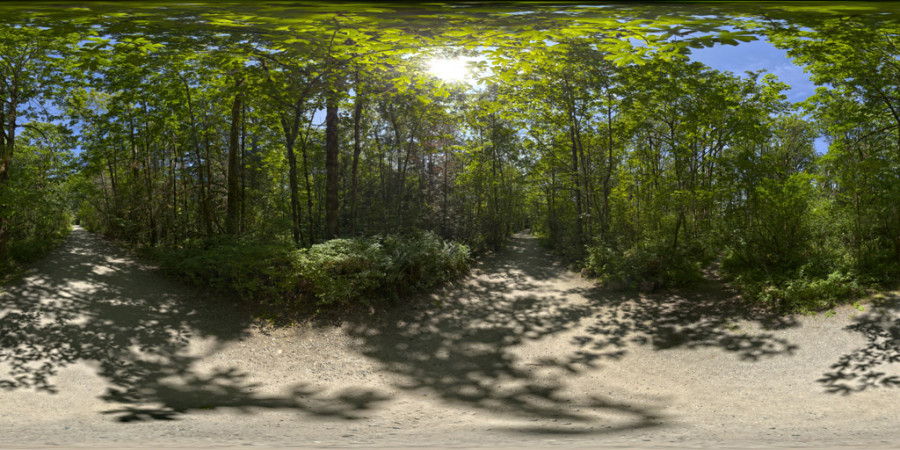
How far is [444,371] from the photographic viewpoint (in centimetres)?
409

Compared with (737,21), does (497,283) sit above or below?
below

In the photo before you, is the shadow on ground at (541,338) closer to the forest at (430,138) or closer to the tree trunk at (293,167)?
the forest at (430,138)

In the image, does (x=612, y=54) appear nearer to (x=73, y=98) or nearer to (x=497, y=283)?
(x=73, y=98)

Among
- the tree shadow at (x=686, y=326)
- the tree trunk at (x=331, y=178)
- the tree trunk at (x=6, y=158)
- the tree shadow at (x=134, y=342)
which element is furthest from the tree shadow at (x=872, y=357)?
the tree trunk at (x=6, y=158)

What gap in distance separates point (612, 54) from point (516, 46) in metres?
0.62

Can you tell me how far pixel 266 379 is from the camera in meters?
3.56

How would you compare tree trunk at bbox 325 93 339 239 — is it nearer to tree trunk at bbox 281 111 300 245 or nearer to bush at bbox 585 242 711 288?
tree trunk at bbox 281 111 300 245

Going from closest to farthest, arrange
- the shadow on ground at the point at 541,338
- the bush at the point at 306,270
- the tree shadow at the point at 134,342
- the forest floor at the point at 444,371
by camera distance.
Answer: the forest floor at the point at 444,371 → the tree shadow at the point at 134,342 → the shadow on ground at the point at 541,338 → the bush at the point at 306,270

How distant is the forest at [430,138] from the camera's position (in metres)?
2.02

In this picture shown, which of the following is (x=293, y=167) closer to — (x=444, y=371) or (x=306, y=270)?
(x=306, y=270)

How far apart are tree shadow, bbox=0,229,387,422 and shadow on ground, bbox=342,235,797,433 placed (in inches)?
41.0

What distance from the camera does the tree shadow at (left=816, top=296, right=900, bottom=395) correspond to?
9.84 feet

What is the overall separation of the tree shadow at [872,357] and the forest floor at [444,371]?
0.07ft

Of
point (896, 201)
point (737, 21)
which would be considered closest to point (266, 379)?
point (737, 21)
